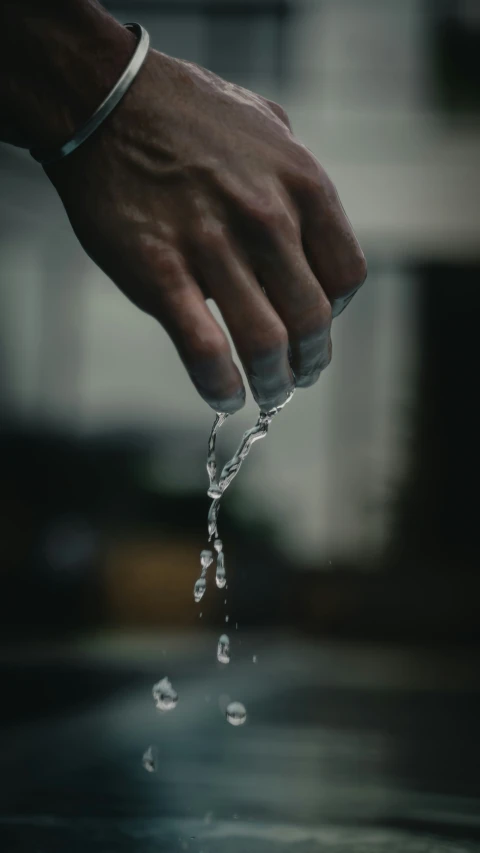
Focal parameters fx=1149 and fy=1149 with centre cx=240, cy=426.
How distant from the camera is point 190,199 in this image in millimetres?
960

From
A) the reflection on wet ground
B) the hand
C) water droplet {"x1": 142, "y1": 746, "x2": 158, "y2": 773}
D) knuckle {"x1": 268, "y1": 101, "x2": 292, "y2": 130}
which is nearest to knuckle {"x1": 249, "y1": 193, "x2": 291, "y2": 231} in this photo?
the hand

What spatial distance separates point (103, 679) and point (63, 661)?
65.8 inches

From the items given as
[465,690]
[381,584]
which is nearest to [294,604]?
[381,584]

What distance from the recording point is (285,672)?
25.7ft

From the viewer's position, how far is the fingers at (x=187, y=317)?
0.94m

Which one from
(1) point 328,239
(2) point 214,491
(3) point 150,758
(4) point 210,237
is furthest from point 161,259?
(3) point 150,758

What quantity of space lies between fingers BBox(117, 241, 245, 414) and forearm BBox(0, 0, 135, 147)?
0.46ft

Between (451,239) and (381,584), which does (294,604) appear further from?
(451,239)

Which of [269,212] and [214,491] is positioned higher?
[269,212]

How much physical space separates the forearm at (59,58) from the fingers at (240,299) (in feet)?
0.51

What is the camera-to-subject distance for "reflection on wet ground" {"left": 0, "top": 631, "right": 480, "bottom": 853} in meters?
2.02

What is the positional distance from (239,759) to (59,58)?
112 inches

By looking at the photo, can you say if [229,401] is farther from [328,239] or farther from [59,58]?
[59,58]

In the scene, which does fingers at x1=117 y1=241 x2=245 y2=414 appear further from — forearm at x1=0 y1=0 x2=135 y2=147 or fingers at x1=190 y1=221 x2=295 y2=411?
forearm at x1=0 y1=0 x2=135 y2=147
